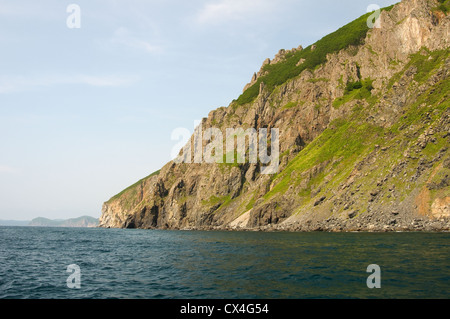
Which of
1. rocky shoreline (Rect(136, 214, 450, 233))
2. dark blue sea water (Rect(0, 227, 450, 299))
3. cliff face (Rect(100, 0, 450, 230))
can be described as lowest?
rocky shoreline (Rect(136, 214, 450, 233))

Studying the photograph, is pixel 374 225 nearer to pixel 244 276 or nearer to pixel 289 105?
pixel 244 276

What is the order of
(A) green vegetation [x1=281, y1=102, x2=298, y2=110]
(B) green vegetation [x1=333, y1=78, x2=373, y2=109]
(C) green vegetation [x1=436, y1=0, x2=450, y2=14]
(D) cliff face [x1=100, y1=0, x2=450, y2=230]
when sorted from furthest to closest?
(A) green vegetation [x1=281, y1=102, x2=298, y2=110], (B) green vegetation [x1=333, y1=78, x2=373, y2=109], (C) green vegetation [x1=436, y1=0, x2=450, y2=14], (D) cliff face [x1=100, y1=0, x2=450, y2=230]

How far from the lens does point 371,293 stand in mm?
22516

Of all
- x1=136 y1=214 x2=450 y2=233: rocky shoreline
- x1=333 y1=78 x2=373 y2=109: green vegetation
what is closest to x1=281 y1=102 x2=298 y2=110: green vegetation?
x1=333 y1=78 x2=373 y2=109: green vegetation

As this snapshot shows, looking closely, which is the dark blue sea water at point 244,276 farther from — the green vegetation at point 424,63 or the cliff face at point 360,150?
the green vegetation at point 424,63

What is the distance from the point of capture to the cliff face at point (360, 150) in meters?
91.1

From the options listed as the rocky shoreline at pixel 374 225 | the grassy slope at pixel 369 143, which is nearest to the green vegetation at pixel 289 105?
the grassy slope at pixel 369 143

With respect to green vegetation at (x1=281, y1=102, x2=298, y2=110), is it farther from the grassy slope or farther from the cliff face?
the grassy slope

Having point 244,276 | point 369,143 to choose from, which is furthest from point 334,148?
point 244,276

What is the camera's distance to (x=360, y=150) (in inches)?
4956

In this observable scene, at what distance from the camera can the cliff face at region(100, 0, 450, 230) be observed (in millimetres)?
91069

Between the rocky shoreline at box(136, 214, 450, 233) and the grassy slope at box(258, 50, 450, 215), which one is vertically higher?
the grassy slope at box(258, 50, 450, 215)
